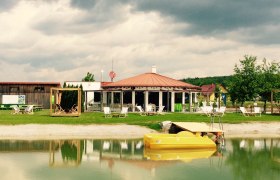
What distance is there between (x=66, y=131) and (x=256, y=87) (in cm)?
2259

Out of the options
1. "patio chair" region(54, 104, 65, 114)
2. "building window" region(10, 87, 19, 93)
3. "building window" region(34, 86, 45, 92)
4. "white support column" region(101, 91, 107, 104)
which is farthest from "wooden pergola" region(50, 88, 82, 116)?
"building window" region(10, 87, 19, 93)

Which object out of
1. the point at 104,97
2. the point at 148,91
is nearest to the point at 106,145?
the point at 148,91

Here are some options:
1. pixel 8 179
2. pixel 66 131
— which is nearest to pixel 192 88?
pixel 66 131

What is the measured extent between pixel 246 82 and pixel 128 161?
88.5ft

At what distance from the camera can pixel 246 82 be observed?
40.9 meters

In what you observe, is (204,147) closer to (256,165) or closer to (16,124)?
(256,165)

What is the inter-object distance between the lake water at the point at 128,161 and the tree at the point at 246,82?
18.1m

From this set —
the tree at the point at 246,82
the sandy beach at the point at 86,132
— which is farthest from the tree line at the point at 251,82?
the sandy beach at the point at 86,132

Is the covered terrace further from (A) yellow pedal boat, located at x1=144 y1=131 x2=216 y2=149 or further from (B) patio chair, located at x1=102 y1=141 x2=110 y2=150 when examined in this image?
(A) yellow pedal boat, located at x1=144 y1=131 x2=216 y2=149

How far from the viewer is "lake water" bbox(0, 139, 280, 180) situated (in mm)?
13797

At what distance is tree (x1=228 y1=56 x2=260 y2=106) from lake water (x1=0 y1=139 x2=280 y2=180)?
59.4 ft

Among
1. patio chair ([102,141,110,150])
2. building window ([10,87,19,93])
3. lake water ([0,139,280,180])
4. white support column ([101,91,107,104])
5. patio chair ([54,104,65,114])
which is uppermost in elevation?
building window ([10,87,19,93])

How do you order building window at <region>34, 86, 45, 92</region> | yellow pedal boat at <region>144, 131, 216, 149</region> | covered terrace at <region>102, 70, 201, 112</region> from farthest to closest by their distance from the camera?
building window at <region>34, 86, 45, 92</region>
covered terrace at <region>102, 70, 201, 112</region>
yellow pedal boat at <region>144, 131, 216, 149</region>

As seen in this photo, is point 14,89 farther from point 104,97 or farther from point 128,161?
point 128,161
